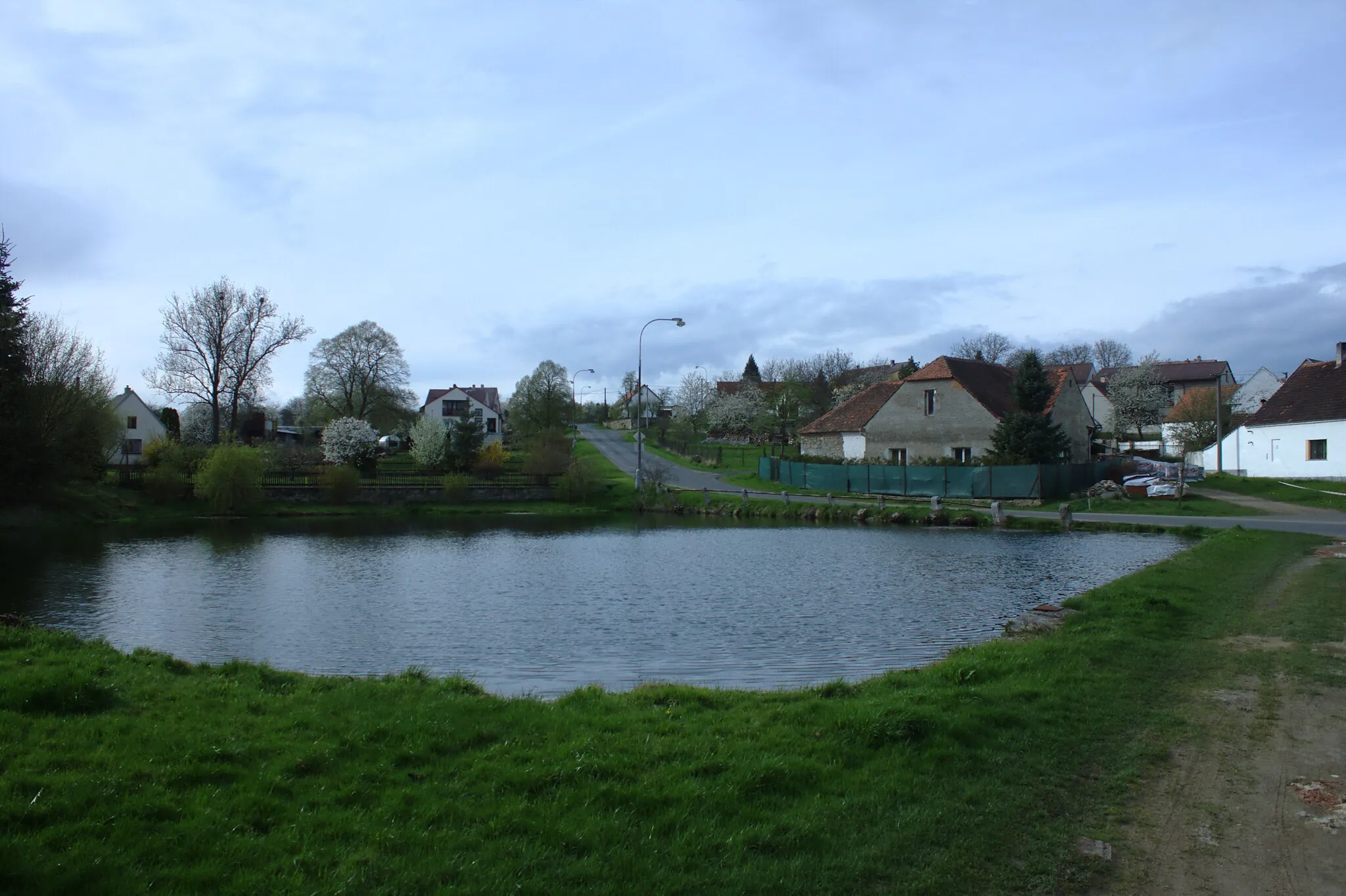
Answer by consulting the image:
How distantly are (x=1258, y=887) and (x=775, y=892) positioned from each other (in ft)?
8.76

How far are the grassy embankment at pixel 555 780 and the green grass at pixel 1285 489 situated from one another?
35.0m

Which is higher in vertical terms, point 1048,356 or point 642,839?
point 1048,356

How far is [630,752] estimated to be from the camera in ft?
20.8

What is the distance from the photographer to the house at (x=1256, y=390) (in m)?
82.4

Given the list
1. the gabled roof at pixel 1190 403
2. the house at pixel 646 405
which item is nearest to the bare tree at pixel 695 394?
the house at pixel 646 405

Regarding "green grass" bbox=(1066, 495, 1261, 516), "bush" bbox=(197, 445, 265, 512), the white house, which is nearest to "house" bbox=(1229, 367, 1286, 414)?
"green grass" bbox=(1066, 495, 1261, 516)

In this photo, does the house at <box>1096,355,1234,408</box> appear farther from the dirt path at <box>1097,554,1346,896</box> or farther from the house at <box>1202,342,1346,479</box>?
the dirt path at <box>1097,554,1346,896</box>

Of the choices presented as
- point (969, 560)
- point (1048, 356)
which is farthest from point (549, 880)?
point (1048, 356)

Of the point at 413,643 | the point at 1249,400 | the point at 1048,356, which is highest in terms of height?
the point at 1048,356

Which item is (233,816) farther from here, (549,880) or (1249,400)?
(1249,400)

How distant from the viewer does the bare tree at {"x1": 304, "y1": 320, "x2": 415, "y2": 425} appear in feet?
254

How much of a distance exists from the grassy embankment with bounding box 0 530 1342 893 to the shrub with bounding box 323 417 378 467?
175 feet

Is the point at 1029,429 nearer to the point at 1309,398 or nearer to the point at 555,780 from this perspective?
the point at 1309,398

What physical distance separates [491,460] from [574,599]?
43.9 meters
